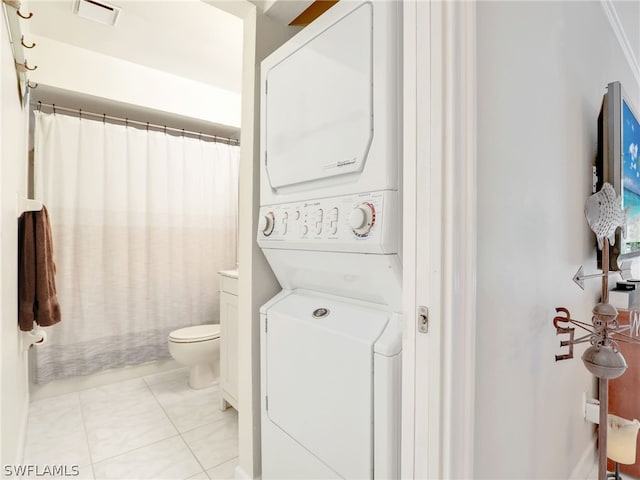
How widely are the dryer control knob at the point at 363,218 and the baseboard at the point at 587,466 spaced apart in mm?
1413

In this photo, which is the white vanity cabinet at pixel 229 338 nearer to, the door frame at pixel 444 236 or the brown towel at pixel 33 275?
the brown towel at pixel 33 275

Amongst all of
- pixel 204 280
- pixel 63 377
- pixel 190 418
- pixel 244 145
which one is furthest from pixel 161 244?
pixel 244 145

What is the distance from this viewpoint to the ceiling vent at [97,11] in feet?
6.26

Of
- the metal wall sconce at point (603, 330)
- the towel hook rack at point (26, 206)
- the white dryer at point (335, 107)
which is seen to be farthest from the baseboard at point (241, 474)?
the towel hook rack at point (26, 206)

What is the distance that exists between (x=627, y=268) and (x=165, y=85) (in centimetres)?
343

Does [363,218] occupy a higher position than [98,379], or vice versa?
[363,218]

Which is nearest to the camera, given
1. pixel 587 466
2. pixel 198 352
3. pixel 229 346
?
pixel 587 466

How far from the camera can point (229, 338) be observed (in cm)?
214

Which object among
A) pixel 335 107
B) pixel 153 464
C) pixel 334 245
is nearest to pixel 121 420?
pixel 153 464

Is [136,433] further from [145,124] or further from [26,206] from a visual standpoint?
[145,124]

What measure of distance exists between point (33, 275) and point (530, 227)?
2322 millimetres

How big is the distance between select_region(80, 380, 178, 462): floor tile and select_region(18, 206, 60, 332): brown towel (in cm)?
76

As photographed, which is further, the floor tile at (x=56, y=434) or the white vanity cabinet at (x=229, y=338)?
the white vanity cabinet at (x=229, y=338)

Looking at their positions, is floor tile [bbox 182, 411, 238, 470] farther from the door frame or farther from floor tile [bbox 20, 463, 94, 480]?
the door frame
